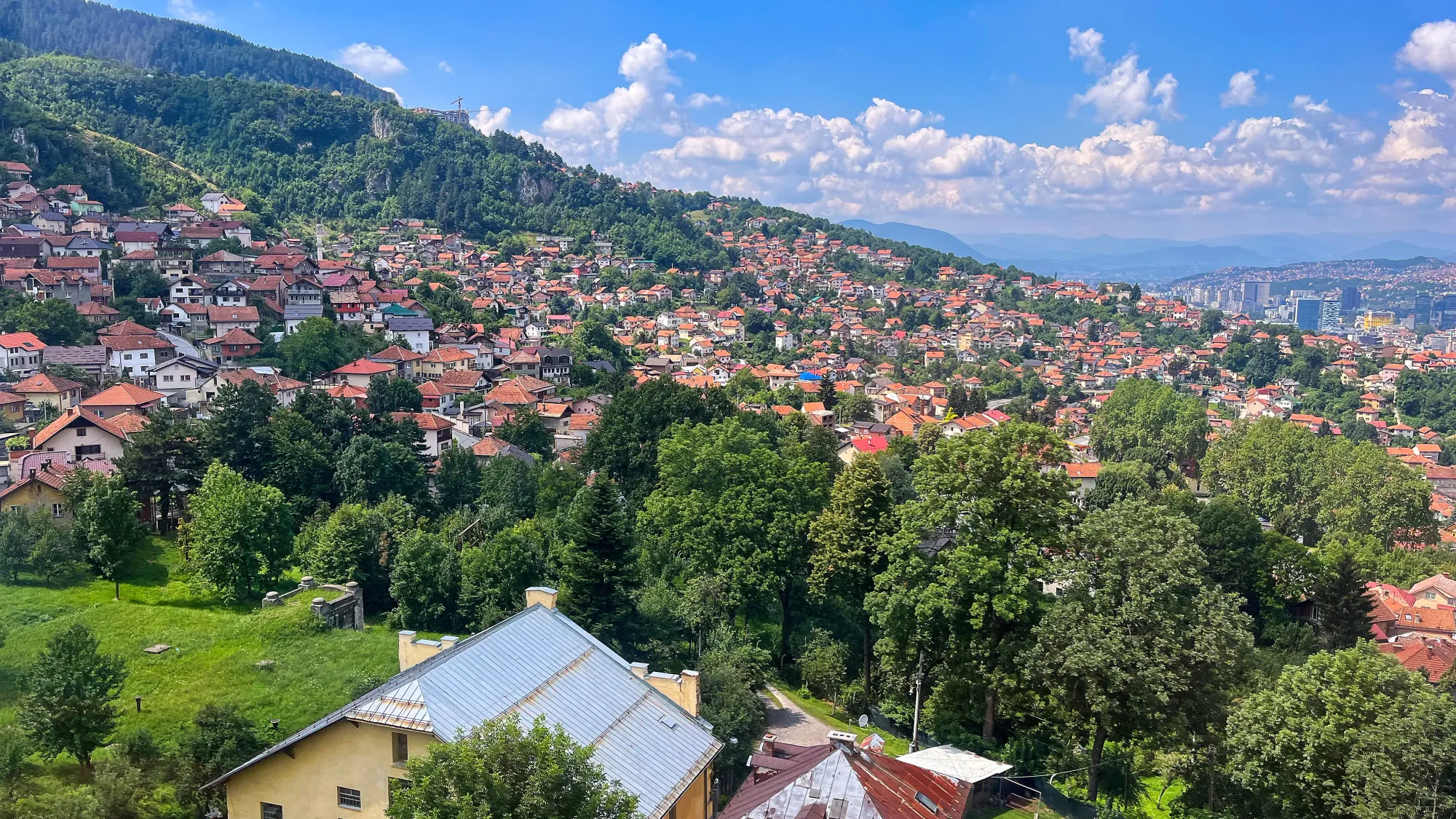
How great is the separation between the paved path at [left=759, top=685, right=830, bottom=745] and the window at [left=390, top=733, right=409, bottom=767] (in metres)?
8.84

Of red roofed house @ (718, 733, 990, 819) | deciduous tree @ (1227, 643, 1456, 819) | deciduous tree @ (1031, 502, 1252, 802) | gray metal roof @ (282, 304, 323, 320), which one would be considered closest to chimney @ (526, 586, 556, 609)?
red roofed house @ (718, 733, 990, 819)

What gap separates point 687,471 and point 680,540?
7.65 feet

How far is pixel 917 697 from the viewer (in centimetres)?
1741

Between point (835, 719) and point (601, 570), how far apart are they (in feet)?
19.0

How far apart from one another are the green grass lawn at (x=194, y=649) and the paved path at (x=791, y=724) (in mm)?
7439

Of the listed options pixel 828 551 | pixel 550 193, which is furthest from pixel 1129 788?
pixel 550 193

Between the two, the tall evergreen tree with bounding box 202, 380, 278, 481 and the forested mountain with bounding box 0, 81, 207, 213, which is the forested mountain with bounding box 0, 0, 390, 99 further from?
the tall evergreen tree with bounding box 202, 380, 278, 481

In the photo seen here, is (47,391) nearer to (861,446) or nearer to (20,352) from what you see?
(20,352)

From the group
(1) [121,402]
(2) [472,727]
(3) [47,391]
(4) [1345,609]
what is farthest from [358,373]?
(4) [1345,609]

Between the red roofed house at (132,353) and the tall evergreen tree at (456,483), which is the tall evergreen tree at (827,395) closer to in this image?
the tall evergreen tree at (456,483)

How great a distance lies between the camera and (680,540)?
23344 millimetres

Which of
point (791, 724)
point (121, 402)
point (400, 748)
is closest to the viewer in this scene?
point (400, 748)

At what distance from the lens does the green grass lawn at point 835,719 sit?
59.2 feet

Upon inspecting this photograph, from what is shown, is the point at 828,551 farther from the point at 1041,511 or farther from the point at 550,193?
the point at 550,193
